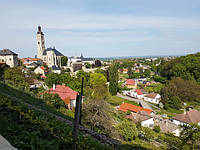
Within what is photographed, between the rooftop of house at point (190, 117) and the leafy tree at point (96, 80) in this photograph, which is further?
the leafy tree at point (96, 80)

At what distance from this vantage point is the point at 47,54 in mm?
55812

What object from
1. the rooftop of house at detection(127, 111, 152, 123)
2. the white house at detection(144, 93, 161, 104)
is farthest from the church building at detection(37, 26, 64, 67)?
the rooftop of house at detection(127, 111, 152, 123)

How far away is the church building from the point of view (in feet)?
182

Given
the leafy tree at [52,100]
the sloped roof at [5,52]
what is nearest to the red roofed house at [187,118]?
the leafy tree at [52,100]

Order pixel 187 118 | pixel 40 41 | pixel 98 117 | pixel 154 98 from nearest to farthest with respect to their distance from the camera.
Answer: pixel 98 117 → pixel 187 118 → pixel 154 98 → pixel 40 41

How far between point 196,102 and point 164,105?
40.2 feet

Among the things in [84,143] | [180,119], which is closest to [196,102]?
[180,119]

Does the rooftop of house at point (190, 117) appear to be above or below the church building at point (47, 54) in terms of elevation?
below

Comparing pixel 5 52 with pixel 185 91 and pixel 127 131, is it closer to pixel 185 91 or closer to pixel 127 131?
pixel 127 131

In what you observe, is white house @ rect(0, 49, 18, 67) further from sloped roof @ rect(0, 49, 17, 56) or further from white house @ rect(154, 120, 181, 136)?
white house @ rect(154, 120, 181, 136)

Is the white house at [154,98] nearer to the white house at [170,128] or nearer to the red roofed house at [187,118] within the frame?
the red roofed house at [187,118]

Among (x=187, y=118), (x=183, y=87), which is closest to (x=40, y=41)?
(x=183, y=87)

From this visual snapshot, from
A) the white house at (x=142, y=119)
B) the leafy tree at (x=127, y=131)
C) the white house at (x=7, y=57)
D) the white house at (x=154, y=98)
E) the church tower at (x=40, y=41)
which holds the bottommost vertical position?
the white house at (x=154, y=98)

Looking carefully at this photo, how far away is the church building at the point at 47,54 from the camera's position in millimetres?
55562
